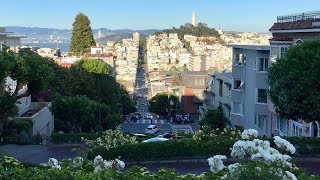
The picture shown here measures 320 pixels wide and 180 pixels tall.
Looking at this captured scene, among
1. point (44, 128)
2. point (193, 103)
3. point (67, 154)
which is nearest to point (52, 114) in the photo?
point (44, 128)

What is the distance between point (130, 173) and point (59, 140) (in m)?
18.4

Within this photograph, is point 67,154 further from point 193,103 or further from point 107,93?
point 193,103

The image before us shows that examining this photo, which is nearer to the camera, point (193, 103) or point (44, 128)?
point (44, 128)

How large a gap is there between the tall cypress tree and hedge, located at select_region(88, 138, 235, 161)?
6292 centimetres

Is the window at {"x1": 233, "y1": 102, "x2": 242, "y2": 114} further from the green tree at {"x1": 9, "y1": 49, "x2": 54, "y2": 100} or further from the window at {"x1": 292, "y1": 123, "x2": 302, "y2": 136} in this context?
the green tree at {"x1": 9, "y1": 49, "x2": 54, "y2": 100}

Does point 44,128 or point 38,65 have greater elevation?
point 38,65

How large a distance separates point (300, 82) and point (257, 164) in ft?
40.8

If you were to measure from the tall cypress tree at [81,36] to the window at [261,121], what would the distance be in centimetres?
4823

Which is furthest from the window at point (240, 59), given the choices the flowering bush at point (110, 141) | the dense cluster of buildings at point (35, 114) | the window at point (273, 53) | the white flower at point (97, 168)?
the white flower at point (97, 168)

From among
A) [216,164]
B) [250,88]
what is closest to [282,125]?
[250,88]

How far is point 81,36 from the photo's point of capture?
268 feet

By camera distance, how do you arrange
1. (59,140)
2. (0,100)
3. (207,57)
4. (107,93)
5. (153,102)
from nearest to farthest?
(0,100), (59,140), (107,93), (153,102), (207,57)

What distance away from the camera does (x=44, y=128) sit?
32.8 metres

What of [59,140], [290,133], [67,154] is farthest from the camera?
[290,133]
